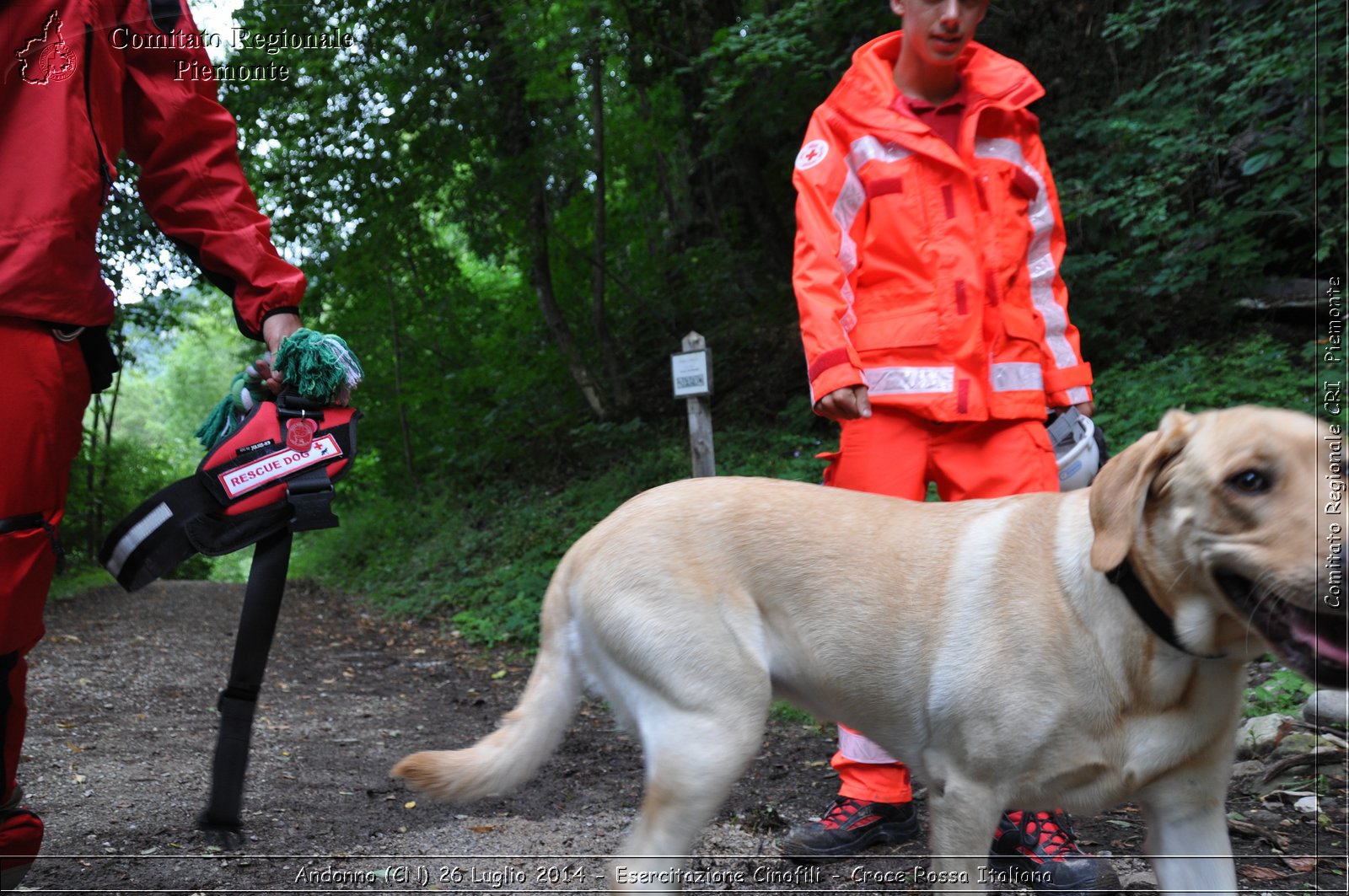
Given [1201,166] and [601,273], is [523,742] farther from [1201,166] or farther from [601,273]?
[601,273]

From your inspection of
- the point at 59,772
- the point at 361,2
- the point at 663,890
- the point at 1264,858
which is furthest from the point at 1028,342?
the point at 361,2

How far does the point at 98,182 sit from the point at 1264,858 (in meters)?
3.77

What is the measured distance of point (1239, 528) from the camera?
6.16ft

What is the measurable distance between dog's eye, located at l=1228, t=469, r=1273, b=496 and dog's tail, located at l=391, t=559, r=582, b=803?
59.2 inches

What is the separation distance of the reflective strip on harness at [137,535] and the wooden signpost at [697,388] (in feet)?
12.1

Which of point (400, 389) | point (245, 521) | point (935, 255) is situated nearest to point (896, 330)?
point (935, 255)

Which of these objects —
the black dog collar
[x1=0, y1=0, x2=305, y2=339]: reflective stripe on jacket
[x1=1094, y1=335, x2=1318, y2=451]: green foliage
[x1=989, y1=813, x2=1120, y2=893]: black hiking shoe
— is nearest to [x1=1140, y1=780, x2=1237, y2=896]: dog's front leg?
the black dog collar

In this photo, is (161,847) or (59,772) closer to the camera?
(161,847)

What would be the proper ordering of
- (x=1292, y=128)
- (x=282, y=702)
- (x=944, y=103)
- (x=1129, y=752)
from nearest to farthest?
(x=1129, y=752) < (x=944, y=103) < (x=282, y=702) < (x=1292, y=128)

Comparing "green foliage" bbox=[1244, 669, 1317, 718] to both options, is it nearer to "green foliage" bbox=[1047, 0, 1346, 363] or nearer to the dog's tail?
the dog's tail

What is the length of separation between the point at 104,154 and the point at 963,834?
2516 mm

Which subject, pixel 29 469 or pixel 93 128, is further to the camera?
pixel 93 128

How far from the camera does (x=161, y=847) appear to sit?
3037mm

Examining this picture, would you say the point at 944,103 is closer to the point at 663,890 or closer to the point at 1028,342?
the point at 1028,342
